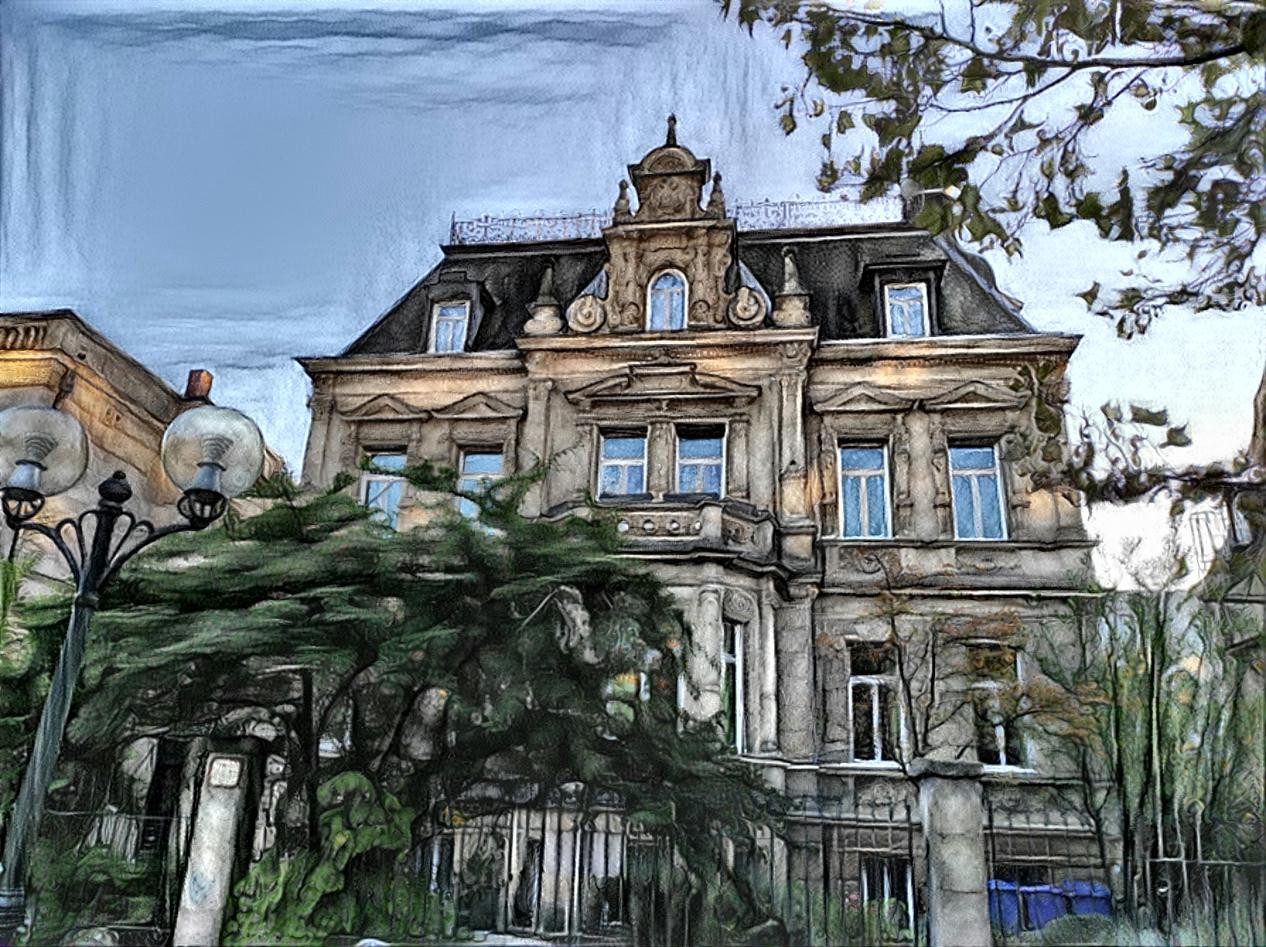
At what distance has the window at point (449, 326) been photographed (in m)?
3.85

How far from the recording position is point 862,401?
12.8ft

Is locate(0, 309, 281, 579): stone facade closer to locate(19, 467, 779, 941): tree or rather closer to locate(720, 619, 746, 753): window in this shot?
locate(19, 467, 779, 941): tree

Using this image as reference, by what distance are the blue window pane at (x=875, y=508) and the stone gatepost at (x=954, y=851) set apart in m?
0.84

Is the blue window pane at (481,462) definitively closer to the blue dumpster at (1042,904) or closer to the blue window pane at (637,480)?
the blue window pane at (637,480)

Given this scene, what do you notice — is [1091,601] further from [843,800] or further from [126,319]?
[126,319]

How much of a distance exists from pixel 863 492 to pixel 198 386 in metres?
2.57

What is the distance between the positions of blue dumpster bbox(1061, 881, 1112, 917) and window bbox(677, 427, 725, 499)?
1713mm

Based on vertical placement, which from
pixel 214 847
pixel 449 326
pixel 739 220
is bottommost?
pixel 214 847

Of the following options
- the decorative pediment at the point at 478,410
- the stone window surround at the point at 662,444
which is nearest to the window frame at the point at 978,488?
the stone window surround at the point at 662,444

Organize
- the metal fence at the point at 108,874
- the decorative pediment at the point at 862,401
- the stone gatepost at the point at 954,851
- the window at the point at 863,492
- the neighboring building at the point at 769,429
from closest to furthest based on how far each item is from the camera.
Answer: the stone gatepost at the point at 954,851, the metal fence at the point at 108,874, the neighboring building at the point at 769,429, the window at the point at 863,492, the decorative pediment at the point at 862,401

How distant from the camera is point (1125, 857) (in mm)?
3107

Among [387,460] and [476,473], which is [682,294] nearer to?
[476,473]

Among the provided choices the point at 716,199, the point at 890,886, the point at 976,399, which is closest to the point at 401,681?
the point at 890,886

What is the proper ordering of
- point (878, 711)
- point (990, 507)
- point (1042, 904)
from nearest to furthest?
point (1042, 904) → point (878, 711) → point (990, 507)
